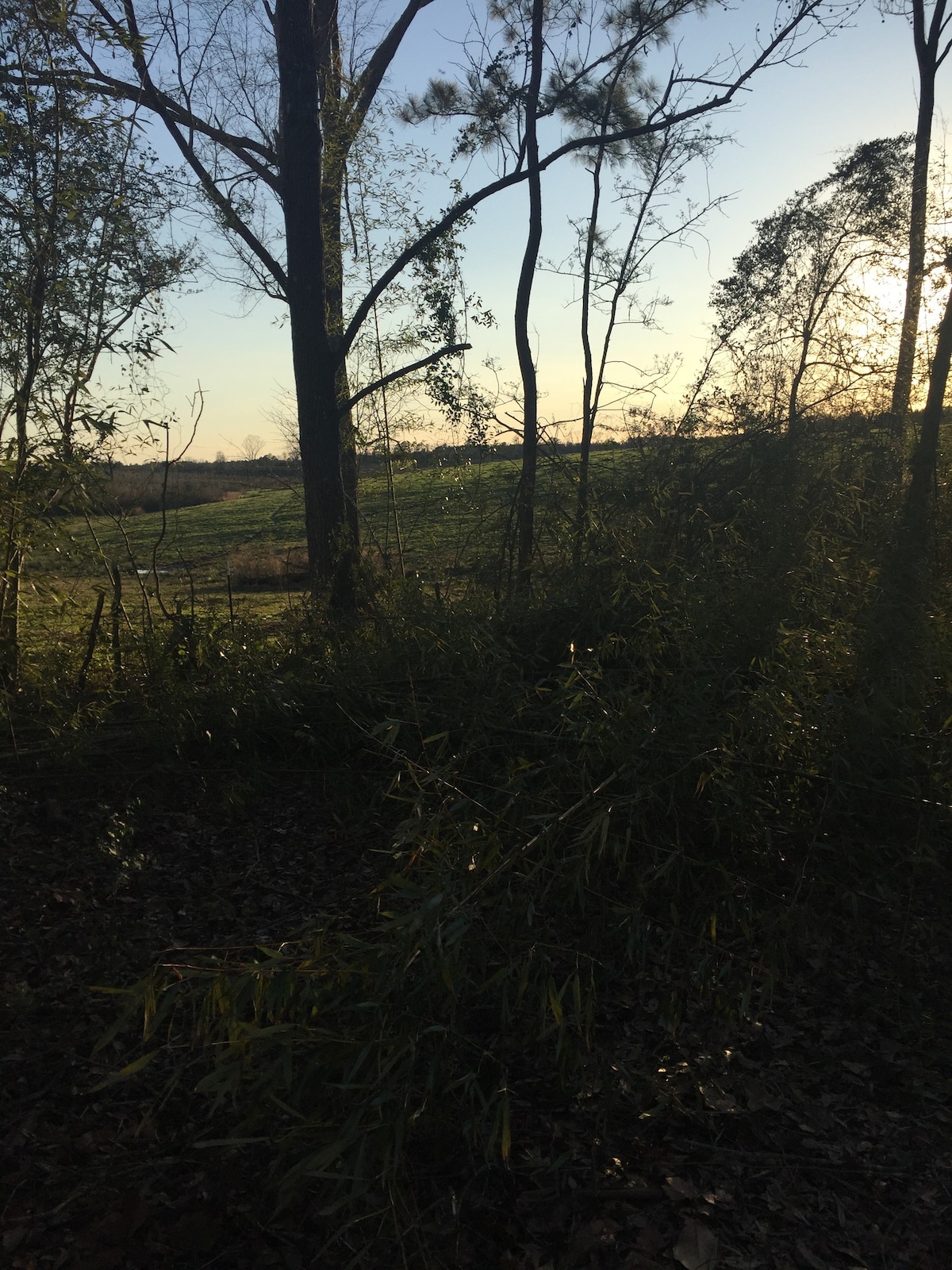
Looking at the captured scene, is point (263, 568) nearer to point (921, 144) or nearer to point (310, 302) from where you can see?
point (310, 302)

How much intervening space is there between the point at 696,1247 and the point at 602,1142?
338mm

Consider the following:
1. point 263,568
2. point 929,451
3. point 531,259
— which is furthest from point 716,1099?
point 263,568

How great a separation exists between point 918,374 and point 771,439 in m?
2.64

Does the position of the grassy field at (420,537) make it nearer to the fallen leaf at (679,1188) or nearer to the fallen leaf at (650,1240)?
the fallen leaf at (679,1188)

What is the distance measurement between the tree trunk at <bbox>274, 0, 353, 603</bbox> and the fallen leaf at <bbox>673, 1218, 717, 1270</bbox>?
18.7ft

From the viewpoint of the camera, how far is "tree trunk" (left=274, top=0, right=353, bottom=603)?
23.7 feet

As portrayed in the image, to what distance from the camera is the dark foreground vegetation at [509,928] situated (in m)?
2.02

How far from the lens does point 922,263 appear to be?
31.7ft

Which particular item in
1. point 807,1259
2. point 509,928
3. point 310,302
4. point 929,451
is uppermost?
point 310,302

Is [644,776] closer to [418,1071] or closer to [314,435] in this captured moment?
[418,1071]

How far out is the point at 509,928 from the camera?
2.40 m

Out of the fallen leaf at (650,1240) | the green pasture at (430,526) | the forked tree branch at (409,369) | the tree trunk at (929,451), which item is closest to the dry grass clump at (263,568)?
the green pasture at (430,526)

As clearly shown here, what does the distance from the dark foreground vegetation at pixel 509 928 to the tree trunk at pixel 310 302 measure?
8.14 ft

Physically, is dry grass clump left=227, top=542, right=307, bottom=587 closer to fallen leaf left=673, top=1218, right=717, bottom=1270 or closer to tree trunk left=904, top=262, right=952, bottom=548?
tree trunk left=904, top=262, right=952, bottom=548
